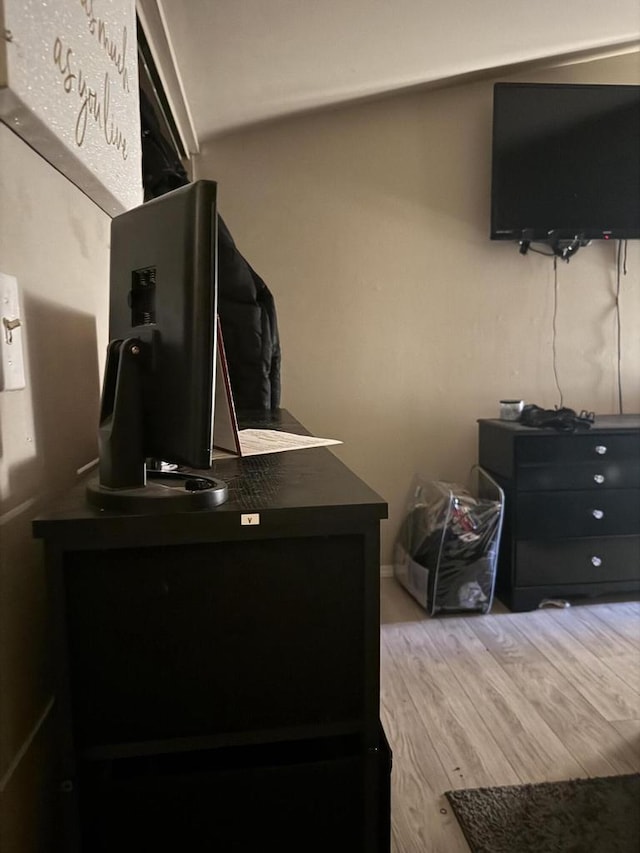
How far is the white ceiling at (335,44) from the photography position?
177 centimetres

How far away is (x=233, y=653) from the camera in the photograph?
0.72m

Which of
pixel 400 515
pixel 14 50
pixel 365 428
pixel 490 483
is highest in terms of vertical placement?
pixel 14 50

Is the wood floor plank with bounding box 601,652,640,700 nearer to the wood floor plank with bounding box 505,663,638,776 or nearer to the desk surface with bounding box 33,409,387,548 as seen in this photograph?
the wood floor plank with bounding box 505,663,638,776

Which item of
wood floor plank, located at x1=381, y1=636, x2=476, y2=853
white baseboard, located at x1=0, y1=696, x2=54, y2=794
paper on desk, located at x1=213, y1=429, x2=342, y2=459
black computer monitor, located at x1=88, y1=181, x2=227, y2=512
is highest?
black computer monitor, located at x1=88, y1=181, x2=227, y2=512

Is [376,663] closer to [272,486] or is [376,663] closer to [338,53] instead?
[272,486]

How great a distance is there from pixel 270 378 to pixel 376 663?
4.74ft

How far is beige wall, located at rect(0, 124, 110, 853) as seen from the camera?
0.71m

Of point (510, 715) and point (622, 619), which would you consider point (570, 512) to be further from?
point (510, 715)

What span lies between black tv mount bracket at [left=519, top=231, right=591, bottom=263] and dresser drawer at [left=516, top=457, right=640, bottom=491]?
951mm

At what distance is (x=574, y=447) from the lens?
248 cm

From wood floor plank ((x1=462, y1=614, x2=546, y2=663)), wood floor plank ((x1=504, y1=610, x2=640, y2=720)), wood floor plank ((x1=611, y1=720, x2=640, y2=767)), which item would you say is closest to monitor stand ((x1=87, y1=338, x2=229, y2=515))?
wood floor plank ((x1=611, y1=720, x2=640, y2=767))

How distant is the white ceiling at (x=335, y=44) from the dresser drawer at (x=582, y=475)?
1.59 metres

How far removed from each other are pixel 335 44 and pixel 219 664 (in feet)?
6.53

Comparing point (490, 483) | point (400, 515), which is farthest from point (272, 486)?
point (400, 515)
